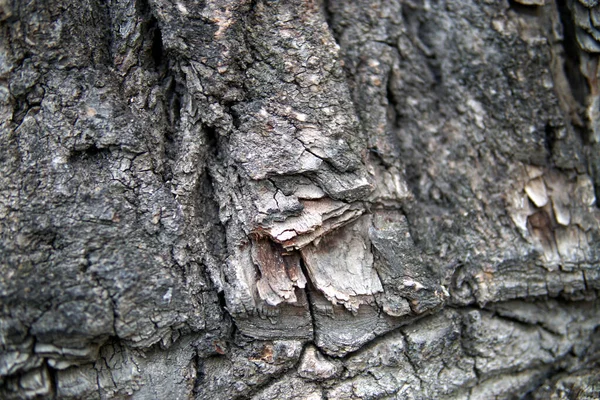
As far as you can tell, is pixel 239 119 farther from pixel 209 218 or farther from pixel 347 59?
pixel 347 59

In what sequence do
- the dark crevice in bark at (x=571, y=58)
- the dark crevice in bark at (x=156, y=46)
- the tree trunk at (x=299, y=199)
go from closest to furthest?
the tree trunk at (x=299, y=199)
the dark crevice in bark at (x=156, y=46)
the dark crevice in bark at (x=571, y=58)

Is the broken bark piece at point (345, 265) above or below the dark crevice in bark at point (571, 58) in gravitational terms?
below

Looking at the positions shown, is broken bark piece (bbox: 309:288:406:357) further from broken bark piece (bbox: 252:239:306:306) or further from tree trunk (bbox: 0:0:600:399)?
broken bark piece (bbox: 252:239:306:306)

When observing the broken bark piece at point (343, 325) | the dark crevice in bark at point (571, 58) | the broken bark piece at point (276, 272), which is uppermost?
the dark crevice in bark at point (571, 58)

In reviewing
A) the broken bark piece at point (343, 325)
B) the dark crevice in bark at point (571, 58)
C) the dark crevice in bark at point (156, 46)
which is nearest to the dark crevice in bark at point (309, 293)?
the broken bark piece at point (343, 325)

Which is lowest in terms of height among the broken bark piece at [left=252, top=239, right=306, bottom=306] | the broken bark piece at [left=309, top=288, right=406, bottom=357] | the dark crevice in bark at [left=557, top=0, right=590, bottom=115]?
the broken bark piece at [left=309, top=288, right=406, bottom=357]

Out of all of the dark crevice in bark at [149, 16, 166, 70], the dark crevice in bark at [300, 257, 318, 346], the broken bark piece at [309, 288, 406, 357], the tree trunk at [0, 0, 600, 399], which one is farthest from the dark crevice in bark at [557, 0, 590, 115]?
the dark crevice in bark at [149, 16, 166, 70]

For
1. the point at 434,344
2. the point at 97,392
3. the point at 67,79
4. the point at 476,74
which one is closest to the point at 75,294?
the point at 97,392

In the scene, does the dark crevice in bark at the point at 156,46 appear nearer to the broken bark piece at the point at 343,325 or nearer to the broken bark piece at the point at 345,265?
the broken bark piece at the point at 345,265

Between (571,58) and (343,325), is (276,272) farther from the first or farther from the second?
(571,58)
